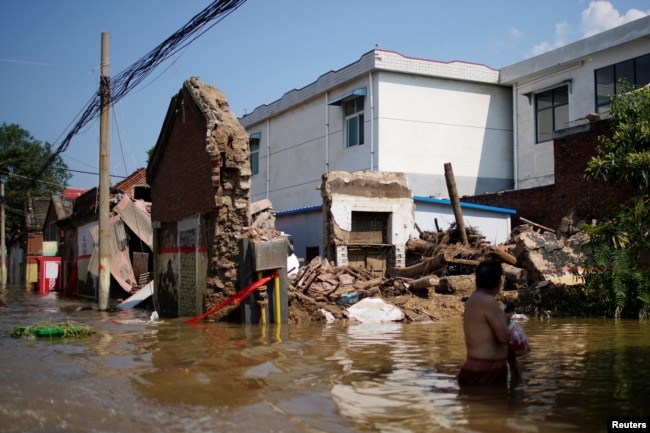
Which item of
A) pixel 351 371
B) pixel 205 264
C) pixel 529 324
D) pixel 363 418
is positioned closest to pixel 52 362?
pixel 351 371

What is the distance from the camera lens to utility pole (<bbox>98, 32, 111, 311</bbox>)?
17656mm

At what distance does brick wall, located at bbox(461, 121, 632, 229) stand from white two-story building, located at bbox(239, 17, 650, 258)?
426cm

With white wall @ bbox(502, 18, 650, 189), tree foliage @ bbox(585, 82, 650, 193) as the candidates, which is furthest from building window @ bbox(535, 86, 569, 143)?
tree foliage @ bbox(585, 82, 650, 193)

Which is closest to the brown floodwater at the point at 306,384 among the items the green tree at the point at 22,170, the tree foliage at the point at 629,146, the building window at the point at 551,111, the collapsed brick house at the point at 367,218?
the tree foliage at the point at 629,146

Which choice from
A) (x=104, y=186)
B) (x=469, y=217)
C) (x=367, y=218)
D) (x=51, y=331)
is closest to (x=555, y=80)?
Answer: (x=469, y=217)

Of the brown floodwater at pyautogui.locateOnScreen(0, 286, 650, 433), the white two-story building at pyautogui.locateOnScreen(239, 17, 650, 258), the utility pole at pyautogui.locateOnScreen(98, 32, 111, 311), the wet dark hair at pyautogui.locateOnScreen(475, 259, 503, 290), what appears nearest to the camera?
the brown floodwater at pyautogui.locateOnScreen(0, 286, 650, 433)

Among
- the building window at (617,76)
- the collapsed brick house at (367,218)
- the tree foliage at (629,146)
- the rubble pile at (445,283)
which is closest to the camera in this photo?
the rubble pile at (445,283)

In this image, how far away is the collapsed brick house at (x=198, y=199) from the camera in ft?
46.5

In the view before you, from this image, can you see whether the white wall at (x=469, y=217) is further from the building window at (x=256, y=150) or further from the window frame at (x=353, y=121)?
the building window at (x=256, y=150)

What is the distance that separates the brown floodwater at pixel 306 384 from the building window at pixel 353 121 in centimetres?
1705

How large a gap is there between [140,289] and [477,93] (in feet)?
55.2

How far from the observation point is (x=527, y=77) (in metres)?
27.5

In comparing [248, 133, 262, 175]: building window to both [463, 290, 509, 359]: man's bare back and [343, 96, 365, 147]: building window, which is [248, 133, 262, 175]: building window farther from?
[463, 290, 509, 359]: man's bare back

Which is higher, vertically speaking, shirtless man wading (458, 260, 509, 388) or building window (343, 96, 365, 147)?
building window (343, 96, 365, 147)
